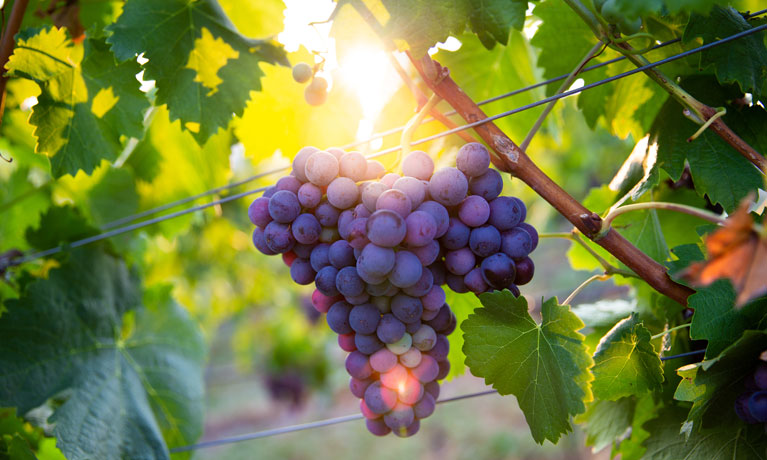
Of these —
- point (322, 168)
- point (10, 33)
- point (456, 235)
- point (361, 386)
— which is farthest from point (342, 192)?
point (10, 33)

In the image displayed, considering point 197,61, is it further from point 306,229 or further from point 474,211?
point 474,211

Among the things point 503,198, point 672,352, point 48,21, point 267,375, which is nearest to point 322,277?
point 503,198

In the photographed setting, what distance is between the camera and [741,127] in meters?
0.80

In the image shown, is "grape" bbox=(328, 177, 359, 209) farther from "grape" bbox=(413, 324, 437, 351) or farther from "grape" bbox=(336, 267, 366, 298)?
"grape" bbox=(413, 324, 437, 351)

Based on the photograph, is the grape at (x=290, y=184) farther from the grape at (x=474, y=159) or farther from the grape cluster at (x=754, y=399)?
the grape cluster at (x=754, y=399)

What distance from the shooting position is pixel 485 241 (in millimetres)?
661

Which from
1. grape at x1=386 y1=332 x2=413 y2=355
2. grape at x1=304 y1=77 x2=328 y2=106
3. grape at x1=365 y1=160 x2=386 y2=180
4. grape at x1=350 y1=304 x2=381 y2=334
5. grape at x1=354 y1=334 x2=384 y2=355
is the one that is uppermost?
grape at x1=304 y1=77 x2=328 y2=106

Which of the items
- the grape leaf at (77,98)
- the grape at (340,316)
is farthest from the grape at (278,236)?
the grape leaf at (77,98)

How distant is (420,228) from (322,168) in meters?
0.16

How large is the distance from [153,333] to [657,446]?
105cm

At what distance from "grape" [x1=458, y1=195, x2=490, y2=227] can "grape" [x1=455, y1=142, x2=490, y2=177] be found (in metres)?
0.03

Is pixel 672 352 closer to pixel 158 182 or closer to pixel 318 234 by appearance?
pixel 318 234

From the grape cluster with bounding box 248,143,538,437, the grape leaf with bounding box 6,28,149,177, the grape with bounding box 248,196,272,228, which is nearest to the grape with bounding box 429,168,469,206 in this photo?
the grape cluster with bounding box 248,143,538,437

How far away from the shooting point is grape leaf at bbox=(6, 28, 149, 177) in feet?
2.96
